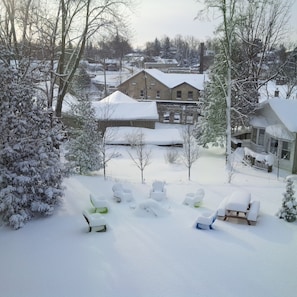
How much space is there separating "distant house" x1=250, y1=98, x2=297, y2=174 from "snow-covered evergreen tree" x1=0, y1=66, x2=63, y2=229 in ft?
42.0

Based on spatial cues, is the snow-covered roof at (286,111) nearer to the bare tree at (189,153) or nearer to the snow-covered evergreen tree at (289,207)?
the bare tree at (189,153)

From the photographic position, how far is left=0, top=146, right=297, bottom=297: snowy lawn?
6.20 metres

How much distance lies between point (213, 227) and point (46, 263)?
442 cm

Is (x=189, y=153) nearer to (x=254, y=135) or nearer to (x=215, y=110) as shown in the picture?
(x=215, y=110)

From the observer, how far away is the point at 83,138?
16.4m

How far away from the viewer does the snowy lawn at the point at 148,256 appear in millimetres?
6195

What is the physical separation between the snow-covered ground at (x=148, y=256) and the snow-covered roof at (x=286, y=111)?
892 centimetres

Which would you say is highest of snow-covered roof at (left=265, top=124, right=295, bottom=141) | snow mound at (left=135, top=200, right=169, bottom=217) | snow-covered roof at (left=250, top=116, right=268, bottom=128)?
snow-covered roof at (left=250, top=116, right=268, bottom=128)

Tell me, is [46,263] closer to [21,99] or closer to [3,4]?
[21,99]

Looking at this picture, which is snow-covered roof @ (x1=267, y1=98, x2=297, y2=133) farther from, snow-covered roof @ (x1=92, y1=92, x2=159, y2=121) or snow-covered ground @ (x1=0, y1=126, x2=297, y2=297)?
snow-covered roof @ (x1=92, y1=92, x2=159, y2=121)

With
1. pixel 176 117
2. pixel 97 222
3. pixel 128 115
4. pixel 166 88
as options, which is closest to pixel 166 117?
pixel 176 117

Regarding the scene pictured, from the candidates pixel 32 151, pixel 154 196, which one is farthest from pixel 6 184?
pixel 154 196

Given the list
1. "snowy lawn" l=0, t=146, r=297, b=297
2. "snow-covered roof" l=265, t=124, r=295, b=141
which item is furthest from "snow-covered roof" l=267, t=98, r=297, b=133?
"snowy lawn" l=0, t=146, r=297, b=297

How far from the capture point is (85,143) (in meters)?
16.3
